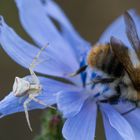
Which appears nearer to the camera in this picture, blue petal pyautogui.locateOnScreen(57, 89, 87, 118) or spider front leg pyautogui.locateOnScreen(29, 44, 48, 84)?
blue petal pyautogui.locateOnScreen(57, 89, 87, 118)

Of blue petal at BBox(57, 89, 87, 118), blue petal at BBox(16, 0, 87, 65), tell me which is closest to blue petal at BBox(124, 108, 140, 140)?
blue petal at BBox(57, 89, 87, 118)

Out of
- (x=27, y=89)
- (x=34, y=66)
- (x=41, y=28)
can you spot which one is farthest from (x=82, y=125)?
(x=41, y=28)

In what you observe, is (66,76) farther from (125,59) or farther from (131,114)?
(125,59)

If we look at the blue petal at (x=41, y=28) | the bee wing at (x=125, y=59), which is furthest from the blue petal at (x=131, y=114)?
the blue petal at (x=41, y=28)

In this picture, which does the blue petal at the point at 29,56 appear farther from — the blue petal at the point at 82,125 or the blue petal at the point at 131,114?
the blue petal at the point at 131,114

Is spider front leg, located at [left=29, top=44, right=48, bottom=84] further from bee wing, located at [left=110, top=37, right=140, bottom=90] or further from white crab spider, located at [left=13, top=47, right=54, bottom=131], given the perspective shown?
bee wing, located at [left=110, top=37, right=140, bottom=90]

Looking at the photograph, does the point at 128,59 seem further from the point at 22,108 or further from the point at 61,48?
the point at 61,48
